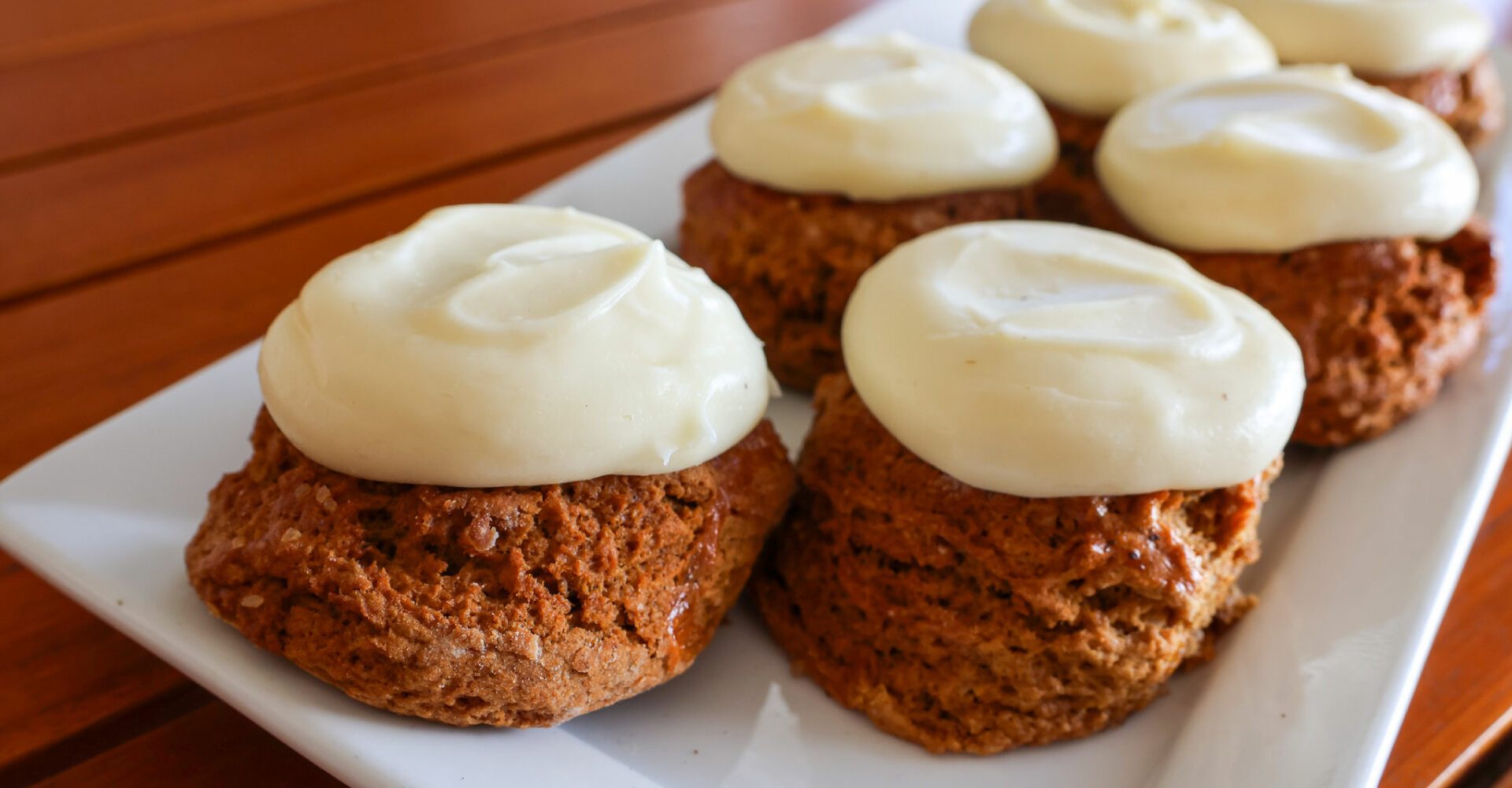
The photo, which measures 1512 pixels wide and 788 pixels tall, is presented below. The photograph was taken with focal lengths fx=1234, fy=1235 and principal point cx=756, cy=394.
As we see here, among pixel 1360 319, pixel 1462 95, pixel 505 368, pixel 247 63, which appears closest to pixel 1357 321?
pixel 1360 319

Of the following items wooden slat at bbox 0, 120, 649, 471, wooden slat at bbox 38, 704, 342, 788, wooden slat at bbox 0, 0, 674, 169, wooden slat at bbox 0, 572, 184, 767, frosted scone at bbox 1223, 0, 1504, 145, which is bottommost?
wooden slat at bbox 38, 704, 342, 788

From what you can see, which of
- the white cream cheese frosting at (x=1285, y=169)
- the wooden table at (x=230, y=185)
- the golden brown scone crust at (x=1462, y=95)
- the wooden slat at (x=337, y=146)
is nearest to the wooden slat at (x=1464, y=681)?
the wooden table at (x=230, y=185)

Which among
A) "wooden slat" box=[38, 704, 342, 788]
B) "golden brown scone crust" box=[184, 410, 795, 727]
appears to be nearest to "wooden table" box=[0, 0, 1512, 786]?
"wooden slat" box=[38, 704, 342, 788]

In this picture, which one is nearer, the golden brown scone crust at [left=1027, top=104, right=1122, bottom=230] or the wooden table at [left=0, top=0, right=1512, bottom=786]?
the wooden table at [left=0, top=0, right=1512, bottom=786]

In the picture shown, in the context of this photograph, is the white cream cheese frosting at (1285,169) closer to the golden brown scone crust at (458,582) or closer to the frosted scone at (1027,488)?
the frosted scone at (1027,488)

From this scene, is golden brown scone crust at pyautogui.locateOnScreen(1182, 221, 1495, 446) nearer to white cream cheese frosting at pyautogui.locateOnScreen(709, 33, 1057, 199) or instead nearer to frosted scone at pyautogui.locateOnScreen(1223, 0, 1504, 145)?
white cream cheese frosting at pyautogui.locateOnScreen(709, 33, 1057, 199)

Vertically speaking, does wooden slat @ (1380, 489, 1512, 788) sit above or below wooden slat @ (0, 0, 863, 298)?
below

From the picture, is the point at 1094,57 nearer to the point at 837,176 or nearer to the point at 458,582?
the point at 837,176
